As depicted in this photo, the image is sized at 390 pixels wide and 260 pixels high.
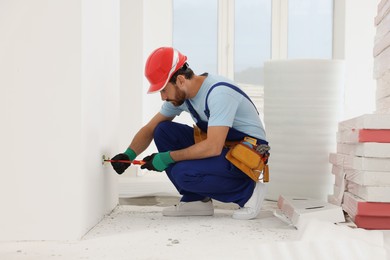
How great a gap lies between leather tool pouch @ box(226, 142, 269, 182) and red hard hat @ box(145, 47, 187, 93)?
451 mm

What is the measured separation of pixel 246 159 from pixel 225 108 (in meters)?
0.27

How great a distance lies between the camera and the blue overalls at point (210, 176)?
243 centimetres

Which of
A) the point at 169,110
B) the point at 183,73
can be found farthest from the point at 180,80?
the point at 169,110

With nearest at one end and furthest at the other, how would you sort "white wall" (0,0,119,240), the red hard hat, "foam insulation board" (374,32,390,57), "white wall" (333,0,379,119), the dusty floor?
the dusty floor < "white wall" (0,0,119,240) < the red hard hat < "foam insulation board" (374,32,390,57) < "white wall" (333,0,379,119)

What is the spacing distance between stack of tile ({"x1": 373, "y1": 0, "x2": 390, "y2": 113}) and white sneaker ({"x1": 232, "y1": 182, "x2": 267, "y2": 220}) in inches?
28.1

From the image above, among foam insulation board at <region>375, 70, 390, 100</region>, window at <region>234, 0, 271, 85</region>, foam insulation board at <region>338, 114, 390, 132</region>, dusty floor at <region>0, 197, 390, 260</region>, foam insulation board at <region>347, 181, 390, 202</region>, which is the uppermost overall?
window at <region>234, 0, 271, 85</region>

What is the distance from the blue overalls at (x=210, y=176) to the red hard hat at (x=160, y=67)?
8.3 inches

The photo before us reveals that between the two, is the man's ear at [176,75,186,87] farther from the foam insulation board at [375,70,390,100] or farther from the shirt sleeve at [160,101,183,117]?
the foam insulation board at [375,70,390,100]

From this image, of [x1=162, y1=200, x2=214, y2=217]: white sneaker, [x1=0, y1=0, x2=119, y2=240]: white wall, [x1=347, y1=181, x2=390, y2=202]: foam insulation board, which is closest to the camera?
[x1=0, y1=0, x2=119, y2=240]: white wall

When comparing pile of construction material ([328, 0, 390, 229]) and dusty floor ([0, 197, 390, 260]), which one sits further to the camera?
pile of construction material ([328, 0, 390, 229])

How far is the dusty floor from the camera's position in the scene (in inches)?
63.9

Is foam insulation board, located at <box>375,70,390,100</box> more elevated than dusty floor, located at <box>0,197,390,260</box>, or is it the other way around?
foam insulation board, located at <box>375,70,390,100</box>

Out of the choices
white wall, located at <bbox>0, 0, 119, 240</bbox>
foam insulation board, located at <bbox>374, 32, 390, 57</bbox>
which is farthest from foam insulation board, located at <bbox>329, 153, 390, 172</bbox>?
white wall, located at <bbox>0, 0, 119, 240</bbox>

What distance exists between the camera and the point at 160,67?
229 centimetres
